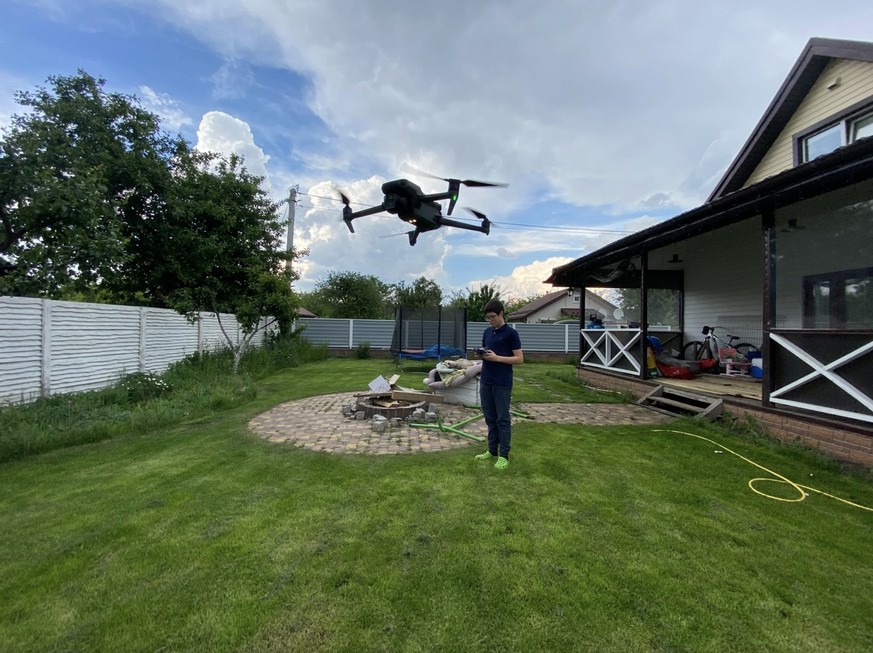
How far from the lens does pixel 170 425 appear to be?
564 cm

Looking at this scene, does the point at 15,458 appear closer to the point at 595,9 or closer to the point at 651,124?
the point at 595,9

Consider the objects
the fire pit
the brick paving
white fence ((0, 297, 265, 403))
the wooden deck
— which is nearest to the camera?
the brick paving

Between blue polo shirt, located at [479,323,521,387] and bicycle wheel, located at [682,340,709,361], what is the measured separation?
25.0 ft

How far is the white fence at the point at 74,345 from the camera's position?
503 cm

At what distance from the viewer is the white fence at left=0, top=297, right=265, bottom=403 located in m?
5.03

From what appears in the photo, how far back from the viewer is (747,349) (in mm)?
8562

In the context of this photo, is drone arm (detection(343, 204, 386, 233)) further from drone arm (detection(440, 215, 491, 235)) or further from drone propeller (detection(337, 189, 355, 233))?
drone arm (detection(440, 215, 491, 235))

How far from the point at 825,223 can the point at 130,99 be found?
13394 mm

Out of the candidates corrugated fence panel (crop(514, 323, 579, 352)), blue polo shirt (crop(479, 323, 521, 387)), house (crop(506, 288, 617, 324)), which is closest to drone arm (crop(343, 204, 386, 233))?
blue polo shirt (crop(479, 323, 521, 387))

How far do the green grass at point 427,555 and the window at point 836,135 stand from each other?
19.9 ft

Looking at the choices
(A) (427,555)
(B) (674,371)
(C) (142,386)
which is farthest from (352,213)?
(B) (674,371)

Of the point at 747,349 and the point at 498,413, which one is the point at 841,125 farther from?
the point at 498,413

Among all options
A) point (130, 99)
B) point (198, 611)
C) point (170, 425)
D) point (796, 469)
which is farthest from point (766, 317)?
point (130, 99)

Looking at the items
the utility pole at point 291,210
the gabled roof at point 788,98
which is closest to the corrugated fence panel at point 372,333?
the utility pole at point 291,210
